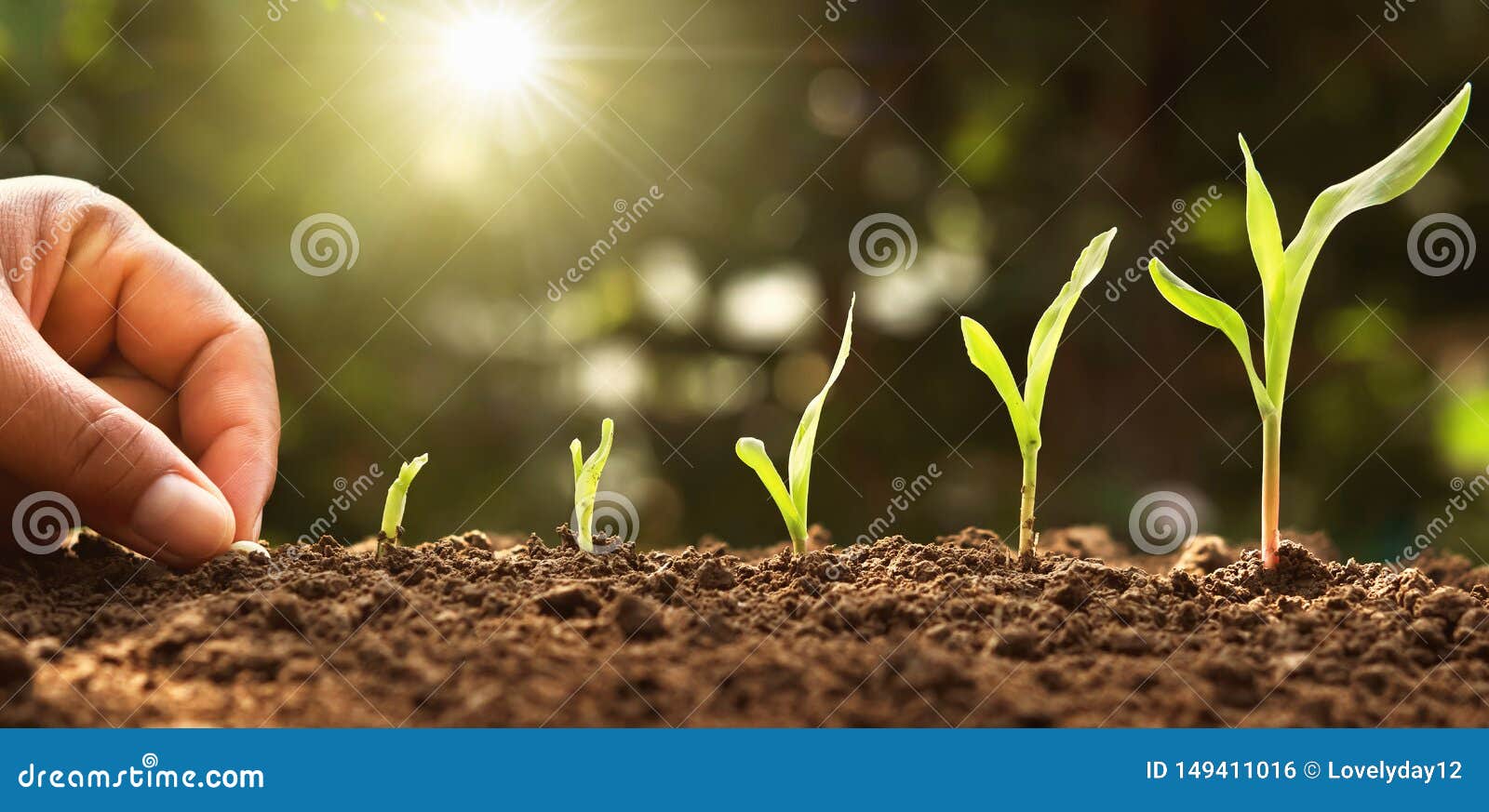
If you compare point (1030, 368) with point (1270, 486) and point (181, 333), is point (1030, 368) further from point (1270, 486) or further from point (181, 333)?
point (181, 333)

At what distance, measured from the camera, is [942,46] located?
7.80ft

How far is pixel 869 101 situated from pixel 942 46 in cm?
21

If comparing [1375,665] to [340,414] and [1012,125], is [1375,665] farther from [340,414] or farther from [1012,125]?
[340,414]

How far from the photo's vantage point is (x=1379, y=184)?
106cm

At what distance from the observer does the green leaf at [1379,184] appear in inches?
40.5

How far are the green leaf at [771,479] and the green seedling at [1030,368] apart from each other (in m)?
0.27

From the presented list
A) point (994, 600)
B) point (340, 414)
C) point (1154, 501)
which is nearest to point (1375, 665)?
point (994, 600)

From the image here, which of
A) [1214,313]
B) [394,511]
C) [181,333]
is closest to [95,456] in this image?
[394,511]

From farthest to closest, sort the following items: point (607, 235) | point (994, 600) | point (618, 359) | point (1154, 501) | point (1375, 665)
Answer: point (618, 359), point (607, 235), point (1154, 501), point (994, 600), point (1375, 665)

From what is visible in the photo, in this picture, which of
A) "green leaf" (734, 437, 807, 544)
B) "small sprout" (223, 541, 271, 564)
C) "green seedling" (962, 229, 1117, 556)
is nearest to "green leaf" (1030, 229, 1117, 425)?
"green seedling" (962, 229, 1117, 556)

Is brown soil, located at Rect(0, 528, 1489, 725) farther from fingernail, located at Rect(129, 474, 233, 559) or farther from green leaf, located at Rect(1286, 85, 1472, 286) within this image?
green leaf, located at Rect(1286, 85, 1472, 286)

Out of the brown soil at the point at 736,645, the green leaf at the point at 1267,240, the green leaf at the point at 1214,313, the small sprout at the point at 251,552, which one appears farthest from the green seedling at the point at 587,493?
the green leaf at the point at 1267,240

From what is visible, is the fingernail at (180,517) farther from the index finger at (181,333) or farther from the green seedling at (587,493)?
the green seedling at (587,493)

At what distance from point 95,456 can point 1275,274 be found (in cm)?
132
